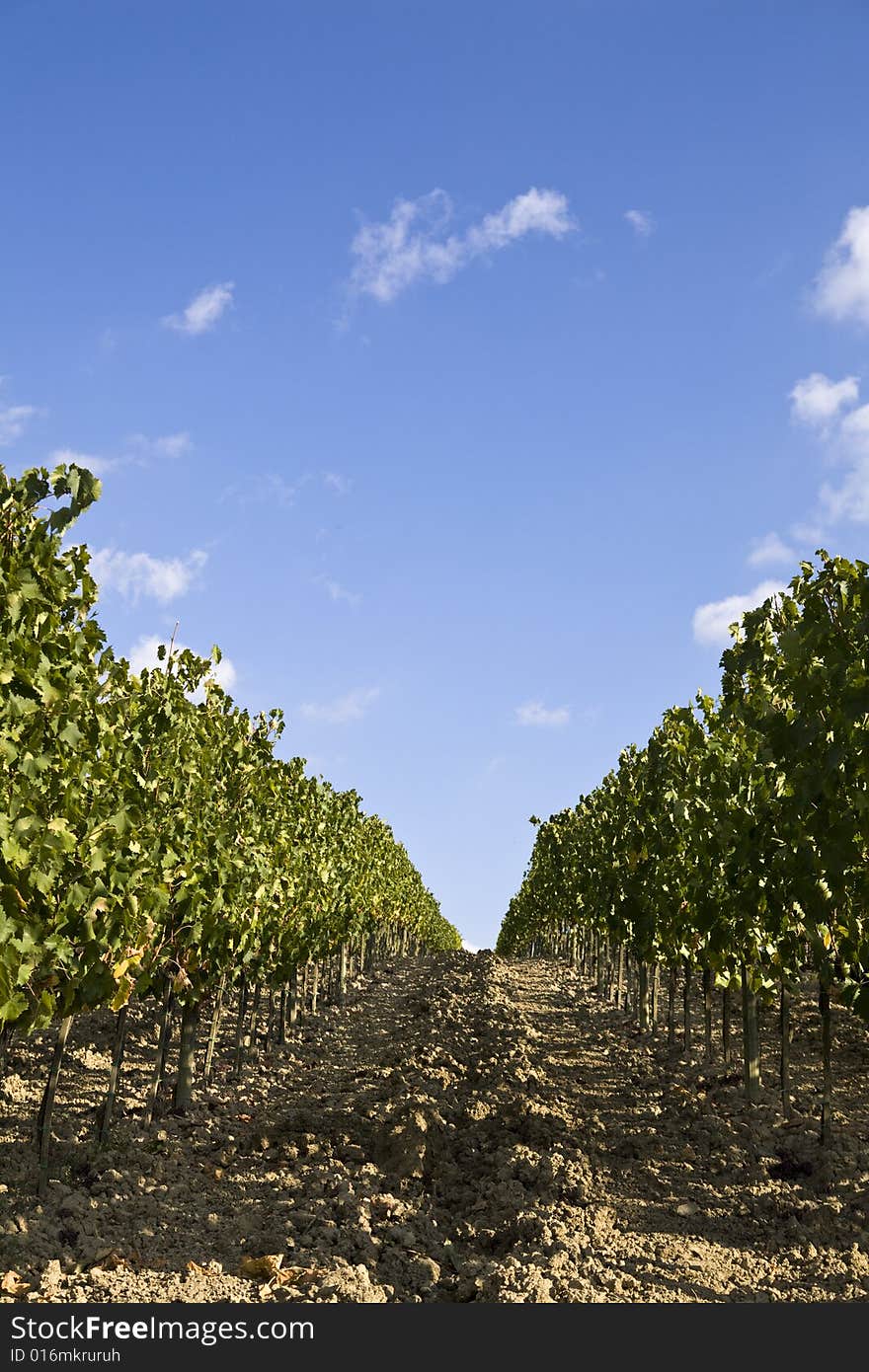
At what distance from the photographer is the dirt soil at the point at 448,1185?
7.21 m

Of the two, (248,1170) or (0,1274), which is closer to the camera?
(0,1274)

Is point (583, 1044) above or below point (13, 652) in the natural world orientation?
below

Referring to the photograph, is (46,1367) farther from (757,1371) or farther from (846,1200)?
(846,1200)

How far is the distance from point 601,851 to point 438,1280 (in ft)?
55.2

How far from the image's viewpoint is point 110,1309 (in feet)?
20.4

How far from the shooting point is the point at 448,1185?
984 centimetres

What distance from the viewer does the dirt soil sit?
7.21m

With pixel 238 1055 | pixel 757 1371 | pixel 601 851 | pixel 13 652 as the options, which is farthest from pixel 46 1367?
pixel 601 851

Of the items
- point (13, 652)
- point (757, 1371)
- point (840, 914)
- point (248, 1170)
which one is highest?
point (13, 652)

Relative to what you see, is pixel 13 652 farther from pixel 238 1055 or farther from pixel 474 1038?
pixel 474 1038

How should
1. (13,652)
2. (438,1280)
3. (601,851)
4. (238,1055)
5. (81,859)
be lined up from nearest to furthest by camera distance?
(13,652) < (438,1280) < (81,859) < (238,1055) < (601,851)

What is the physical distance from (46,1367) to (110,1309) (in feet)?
2.77

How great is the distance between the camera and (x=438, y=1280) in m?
7.34

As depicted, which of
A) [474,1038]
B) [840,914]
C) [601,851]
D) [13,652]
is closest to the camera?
[13,652]
